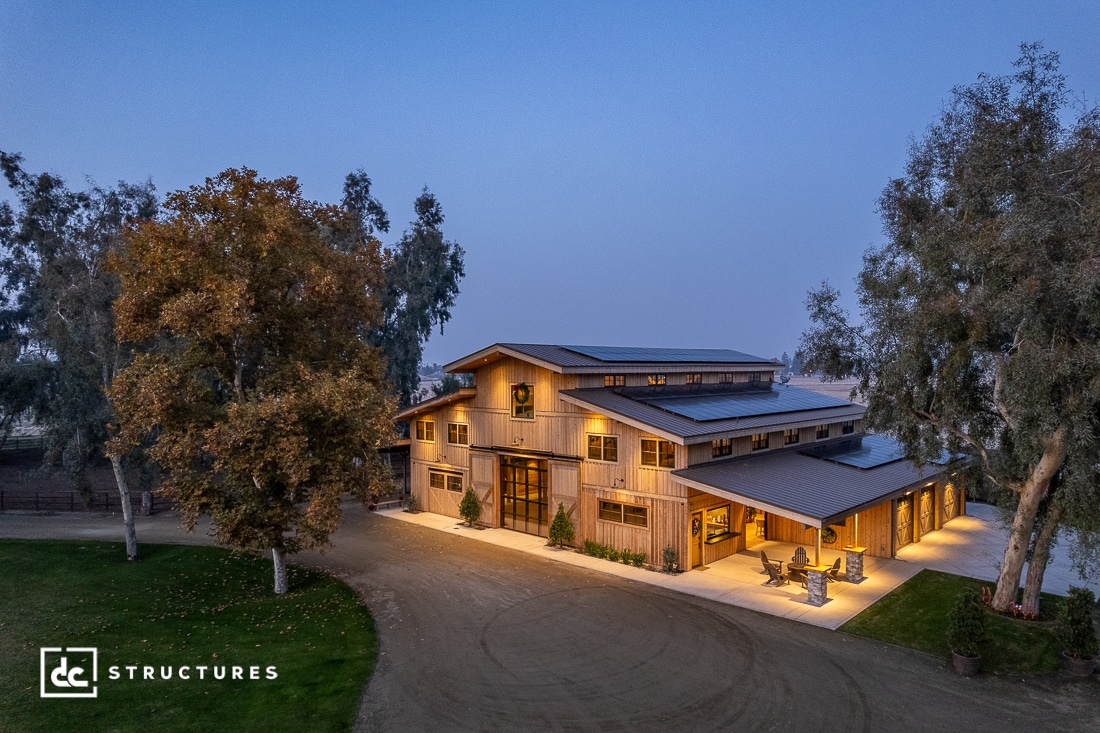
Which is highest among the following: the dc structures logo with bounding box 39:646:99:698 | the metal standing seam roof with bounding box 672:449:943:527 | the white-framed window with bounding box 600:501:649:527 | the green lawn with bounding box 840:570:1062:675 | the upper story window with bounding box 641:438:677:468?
the upper story window with bounding box 641:438:677:468

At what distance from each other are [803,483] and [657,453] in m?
4.78

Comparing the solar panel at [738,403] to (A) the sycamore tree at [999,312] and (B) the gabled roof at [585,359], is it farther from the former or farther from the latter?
(A) the sycamore tree at [999,312]

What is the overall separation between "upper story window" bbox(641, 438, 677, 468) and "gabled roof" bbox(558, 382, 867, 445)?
28.3 inches

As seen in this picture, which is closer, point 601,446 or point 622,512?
point 622,512

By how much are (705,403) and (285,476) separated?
1576cm

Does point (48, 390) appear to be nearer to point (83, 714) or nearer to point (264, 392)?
point (264, 392)

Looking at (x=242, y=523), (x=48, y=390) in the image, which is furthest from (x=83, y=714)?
(x=48, y=390)

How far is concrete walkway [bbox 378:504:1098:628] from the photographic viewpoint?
15.8m

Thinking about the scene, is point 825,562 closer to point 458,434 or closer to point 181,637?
point 458,434

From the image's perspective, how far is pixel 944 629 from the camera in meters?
13.9

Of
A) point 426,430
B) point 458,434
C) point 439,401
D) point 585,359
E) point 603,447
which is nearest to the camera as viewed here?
point 603,447

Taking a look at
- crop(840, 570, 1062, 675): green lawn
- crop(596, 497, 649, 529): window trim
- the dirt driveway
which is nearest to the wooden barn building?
crop(596, 497, 649, 529): window trim

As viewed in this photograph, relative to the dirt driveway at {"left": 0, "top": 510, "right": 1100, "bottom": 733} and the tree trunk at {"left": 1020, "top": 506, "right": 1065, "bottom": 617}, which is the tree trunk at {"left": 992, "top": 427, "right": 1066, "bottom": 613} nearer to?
the tree trunk at {"left": 1020, "top": 506, "right": 1065, "bottom": 617}

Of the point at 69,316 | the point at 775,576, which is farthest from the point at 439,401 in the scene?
the point at 775,576
